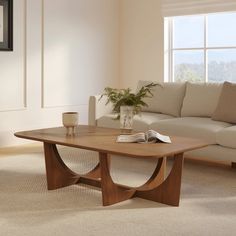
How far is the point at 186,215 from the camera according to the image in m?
2.75

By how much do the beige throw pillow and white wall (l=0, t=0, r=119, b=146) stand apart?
7.43ft

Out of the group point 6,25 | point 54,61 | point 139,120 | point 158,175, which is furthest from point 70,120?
point 54,61

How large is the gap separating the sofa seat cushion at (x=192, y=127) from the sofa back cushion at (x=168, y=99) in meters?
0.46

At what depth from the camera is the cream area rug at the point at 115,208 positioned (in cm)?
249

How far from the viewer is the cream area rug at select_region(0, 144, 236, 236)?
249 cm

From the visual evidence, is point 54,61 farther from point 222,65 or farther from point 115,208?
point 115,208

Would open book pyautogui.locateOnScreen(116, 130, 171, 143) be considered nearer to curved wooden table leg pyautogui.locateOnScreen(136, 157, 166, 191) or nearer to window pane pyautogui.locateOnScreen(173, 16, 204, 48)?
curved wooden table leg pyautogui.locateOnScreen(136, 157, 166, 191)

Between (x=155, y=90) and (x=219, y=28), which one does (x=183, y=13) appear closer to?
(x=219, y=28)

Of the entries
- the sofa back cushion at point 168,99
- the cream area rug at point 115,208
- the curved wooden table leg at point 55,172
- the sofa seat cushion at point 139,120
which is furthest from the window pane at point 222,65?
the curved wooden table leg at point 55,172

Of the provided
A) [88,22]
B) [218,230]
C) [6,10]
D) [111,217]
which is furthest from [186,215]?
[88,22]

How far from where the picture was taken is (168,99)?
483 cm

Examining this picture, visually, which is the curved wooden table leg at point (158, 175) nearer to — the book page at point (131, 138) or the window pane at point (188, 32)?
the book page at point (131, 138)

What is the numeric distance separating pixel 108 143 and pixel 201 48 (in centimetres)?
330

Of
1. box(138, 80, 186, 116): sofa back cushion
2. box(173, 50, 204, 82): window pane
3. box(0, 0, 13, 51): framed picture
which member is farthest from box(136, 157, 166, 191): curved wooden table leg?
box(173, 50, 204, 82): window pane
